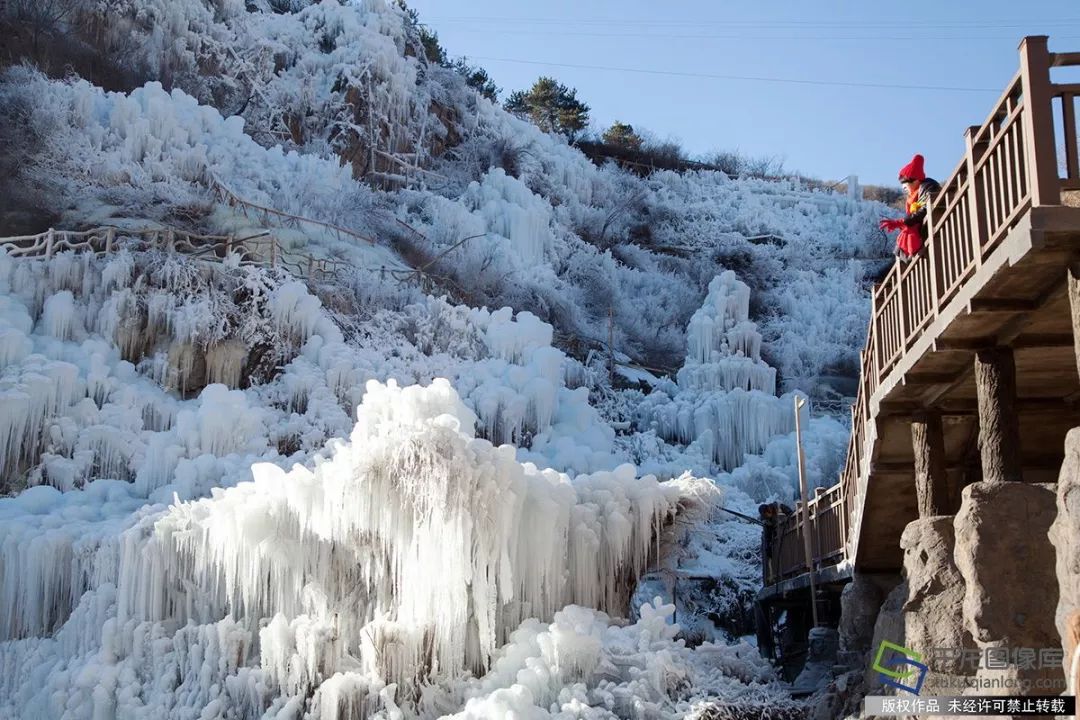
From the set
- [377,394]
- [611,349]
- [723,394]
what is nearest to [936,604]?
[377,394]

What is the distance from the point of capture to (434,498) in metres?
11.8

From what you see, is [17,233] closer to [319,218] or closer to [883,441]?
[319,218]

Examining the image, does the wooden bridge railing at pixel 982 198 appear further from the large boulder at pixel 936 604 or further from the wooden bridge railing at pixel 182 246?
the wooden bridge railing at pixel 182 246

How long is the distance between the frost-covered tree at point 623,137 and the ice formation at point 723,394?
15.7m

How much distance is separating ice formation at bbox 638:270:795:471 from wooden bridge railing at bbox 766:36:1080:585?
13.3m

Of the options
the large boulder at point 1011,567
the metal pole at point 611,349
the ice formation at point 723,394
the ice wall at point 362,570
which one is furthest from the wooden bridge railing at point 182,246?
the large boulder at point 1011,567

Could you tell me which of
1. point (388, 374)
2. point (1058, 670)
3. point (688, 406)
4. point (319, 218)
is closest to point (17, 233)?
point (319, 218)

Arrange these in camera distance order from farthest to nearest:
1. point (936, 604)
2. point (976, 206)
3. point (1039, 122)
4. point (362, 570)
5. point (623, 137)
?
point (623, 137) → point (362, 570) → point (936, 604) → point (976, 206) → point (1039, 122)

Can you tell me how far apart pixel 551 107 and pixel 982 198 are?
38.9 m

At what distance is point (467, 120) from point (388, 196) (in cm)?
593

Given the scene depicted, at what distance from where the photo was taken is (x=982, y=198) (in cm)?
720

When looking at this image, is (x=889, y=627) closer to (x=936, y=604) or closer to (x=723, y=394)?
(x=936, y=604)

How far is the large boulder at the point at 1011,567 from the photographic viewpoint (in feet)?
23.8

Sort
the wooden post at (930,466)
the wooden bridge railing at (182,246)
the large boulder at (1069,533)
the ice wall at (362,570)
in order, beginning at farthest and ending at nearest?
1. the wooden bridge railing at (182,246)
2. the ice wall at (362,570)
3. the wooden post at (930,466)
4. the large boulder at (1069,533)
